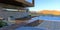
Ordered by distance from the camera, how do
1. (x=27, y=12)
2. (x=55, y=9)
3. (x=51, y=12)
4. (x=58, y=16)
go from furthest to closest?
(x=27, y=12) → (x=58, y=16) → (x=51, y=12) → (x=55, y=9)

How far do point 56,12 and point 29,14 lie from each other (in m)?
3.98

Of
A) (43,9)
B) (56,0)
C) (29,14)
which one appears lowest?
(29,14)

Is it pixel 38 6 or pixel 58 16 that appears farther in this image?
pixel 58 16

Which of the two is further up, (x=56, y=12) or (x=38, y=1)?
(x=38, y=1)

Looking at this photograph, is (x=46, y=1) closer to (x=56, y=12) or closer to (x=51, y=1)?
(x=51, y=1)

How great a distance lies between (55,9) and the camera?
1063 cm

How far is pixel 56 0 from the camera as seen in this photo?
10883 millimetres

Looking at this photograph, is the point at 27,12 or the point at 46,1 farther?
the point at 27,12

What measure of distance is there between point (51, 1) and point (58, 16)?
1848mm

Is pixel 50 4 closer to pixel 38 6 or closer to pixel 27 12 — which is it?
pixel 38 6

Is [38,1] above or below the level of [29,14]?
above

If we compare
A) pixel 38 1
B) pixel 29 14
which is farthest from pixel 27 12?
pixel 38 1

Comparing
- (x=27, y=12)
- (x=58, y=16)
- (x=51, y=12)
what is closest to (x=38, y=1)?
(x=51, y=12)

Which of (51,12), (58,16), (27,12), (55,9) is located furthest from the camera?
(27,12)
